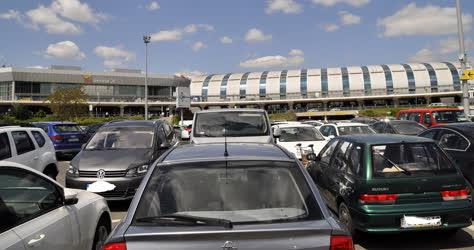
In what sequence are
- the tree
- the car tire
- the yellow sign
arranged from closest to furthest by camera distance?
the car tire, the yellow sign, the tree

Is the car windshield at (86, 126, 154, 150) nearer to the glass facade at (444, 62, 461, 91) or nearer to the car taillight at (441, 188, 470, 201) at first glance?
the car taillight at (441, 188, 470, 201)

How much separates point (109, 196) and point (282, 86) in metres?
101

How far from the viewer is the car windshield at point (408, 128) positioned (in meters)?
16.4

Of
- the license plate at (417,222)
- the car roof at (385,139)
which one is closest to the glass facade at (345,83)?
the car roof at (385,139)

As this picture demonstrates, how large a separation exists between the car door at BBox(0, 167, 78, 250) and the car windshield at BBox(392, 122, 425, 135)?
47.5 feet

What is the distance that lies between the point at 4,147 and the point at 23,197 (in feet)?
16.6

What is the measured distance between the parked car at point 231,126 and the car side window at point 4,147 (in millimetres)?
Result: 3718

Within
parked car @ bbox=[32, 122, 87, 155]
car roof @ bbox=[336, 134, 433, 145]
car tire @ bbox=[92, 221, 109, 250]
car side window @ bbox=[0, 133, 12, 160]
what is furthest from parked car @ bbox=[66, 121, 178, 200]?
parked car @ bbox=[32, 122, 87, 155]

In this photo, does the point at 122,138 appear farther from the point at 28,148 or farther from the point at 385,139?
the point at 385,139

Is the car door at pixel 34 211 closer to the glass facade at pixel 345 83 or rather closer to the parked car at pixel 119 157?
the parked car at pixel 119 157

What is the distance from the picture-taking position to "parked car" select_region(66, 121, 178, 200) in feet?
27.0

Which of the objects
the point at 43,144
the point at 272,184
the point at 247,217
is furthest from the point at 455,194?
the point at 43,144

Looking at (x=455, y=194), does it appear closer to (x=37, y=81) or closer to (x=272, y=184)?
(x=272, y=184)

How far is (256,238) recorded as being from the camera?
8.57 ft
